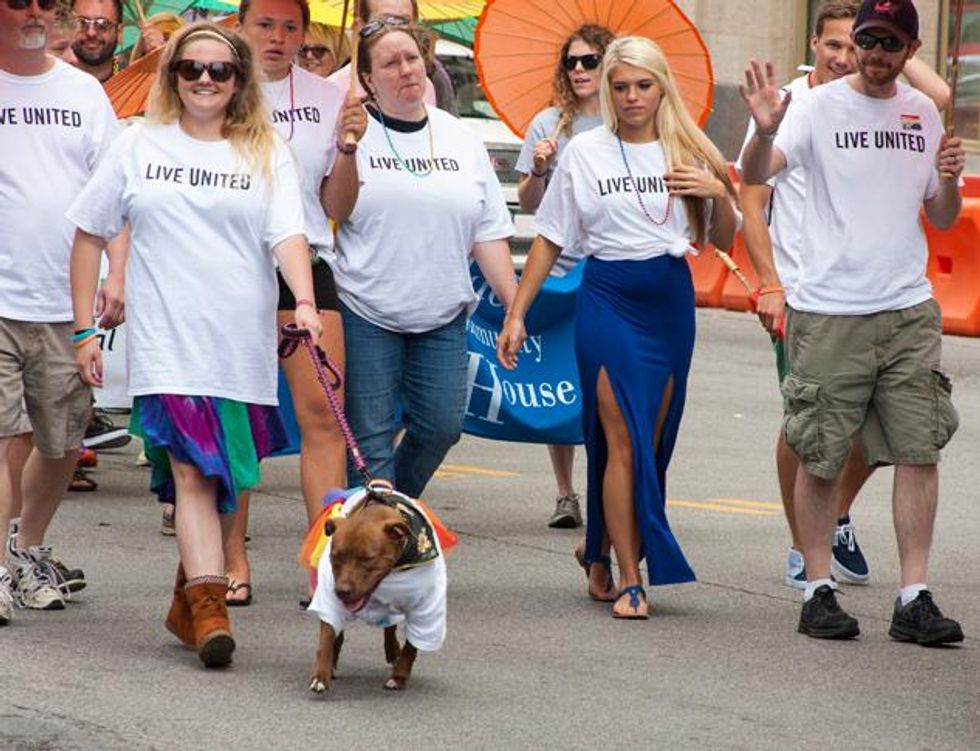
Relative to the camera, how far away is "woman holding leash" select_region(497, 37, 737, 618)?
853cm

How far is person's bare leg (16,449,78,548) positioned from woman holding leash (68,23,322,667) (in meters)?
0.89

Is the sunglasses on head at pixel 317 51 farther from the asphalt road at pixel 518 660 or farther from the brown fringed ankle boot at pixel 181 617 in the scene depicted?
the brown fringed ankle boot at pixel 181 617

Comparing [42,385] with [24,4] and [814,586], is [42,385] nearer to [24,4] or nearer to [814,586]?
[24,4]

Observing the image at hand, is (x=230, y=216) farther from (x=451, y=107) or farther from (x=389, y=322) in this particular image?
(x=451, y=107)

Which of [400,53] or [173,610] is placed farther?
[400,53]

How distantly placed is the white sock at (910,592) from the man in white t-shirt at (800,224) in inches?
17.8

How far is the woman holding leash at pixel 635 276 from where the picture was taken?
8.53 metres

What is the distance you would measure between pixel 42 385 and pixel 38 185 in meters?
0.66

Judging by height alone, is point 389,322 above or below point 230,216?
below

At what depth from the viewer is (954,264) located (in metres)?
18.4

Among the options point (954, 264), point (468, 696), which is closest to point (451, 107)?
point (468, 696)

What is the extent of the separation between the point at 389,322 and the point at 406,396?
0.32 m

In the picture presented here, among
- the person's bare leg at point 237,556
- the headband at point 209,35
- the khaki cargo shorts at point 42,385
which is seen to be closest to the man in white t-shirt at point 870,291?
the headband at point 209,35

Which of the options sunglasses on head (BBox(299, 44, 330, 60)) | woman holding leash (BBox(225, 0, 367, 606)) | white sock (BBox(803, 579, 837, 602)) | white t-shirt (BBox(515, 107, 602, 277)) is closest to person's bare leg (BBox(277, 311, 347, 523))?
woman holding leash (BBox(225, 0, 367, 606))
